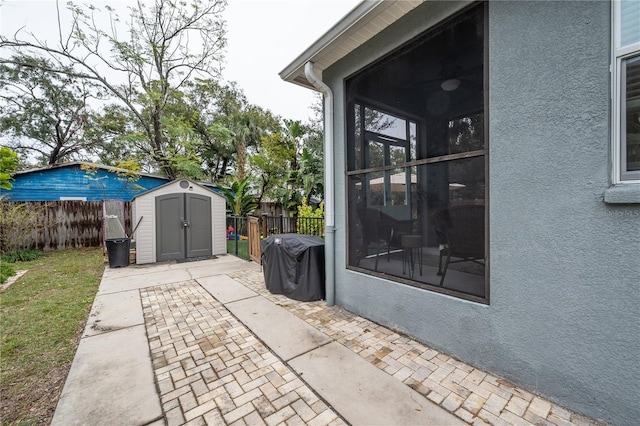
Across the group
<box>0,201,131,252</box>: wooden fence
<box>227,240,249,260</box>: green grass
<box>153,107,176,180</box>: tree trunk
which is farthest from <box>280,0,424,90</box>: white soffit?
<box>153,107,176,180</box>: tree trunk

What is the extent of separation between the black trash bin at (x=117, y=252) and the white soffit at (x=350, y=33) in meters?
5.89

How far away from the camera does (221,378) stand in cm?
219

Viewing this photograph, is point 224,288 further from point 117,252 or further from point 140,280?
point 117,252

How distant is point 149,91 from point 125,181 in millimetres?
4134

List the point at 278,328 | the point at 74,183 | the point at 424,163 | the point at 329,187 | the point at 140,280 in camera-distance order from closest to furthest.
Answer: the point at 424,163
the point at 278,328
the point at 329,187
the point at 140,280
the point at 74,183

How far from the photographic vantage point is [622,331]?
1.59 m

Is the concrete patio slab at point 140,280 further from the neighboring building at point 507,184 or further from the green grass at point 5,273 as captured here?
the neighboring building at point 507,184

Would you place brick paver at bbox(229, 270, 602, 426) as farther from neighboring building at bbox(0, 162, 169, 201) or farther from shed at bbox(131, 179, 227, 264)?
neighboring building at bbox(0, 162, 169, 201)

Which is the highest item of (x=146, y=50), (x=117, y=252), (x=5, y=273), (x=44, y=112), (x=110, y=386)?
(x=146, y=50)

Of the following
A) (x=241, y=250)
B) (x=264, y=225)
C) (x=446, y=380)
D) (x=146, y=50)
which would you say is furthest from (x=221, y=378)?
(x=146, y=50)

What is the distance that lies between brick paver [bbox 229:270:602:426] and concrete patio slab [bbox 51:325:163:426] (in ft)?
5.61

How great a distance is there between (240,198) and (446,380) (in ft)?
32.9

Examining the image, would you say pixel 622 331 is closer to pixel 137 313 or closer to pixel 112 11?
pixel 137 313

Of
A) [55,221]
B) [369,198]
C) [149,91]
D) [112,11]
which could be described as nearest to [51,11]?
[112,11]
